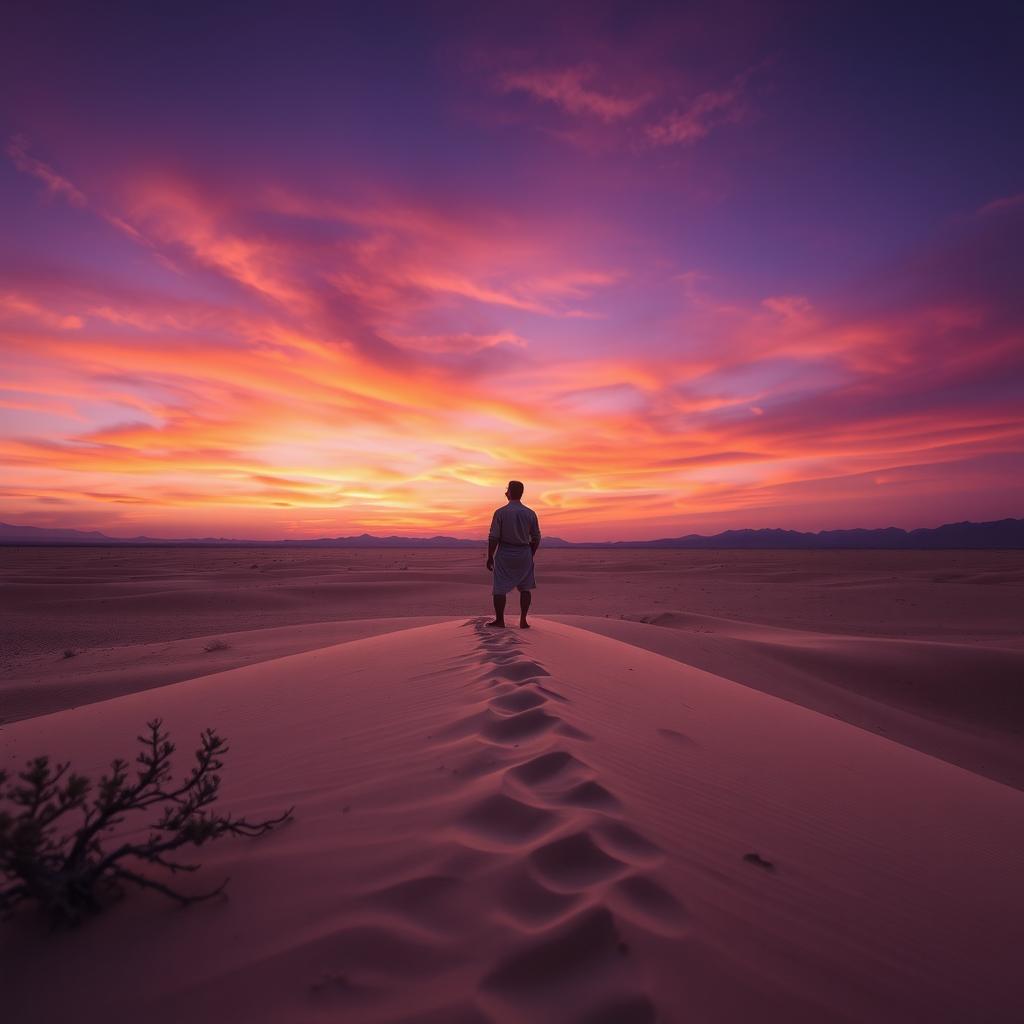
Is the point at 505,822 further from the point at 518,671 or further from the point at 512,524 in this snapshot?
the point at 512,524

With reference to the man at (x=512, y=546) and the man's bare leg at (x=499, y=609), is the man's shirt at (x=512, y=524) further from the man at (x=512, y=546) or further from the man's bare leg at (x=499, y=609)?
the man's bare leg at (x=499, y=609)

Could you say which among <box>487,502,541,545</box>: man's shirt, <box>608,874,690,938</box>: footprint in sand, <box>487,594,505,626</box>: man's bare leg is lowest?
<box>608,874,690,938</box>: footprint in sand

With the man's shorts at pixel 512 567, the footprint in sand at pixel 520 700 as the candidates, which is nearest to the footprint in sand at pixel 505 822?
the footprint in sand at pixel 520 700

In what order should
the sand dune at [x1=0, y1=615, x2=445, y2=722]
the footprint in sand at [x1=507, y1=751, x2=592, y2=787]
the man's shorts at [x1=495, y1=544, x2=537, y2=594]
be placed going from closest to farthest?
the footprint in sand at [x1=507, y1=751, x2=592, y2=787]
the sand dune at [x1=0, y1=615, x2=445, y2=722]
the man's shorts at [x1=495, y1=544, x2=537, y2=594]

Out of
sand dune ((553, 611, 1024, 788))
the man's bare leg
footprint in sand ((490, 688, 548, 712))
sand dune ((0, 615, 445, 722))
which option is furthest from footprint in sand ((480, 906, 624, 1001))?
sand dune ((0, 615, 445, 722))

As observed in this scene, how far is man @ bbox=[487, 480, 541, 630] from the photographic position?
25.3 ft

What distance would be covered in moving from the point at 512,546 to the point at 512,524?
1.07 ft

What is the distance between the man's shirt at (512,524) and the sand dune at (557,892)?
4.09 m

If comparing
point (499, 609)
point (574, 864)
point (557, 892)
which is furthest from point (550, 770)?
point (499, 609)

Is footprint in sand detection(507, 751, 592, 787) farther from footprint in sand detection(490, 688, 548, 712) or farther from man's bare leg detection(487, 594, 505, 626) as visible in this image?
man's bare leg detection(487, 594, 505, 626)

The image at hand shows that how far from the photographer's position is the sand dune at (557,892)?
1.39 metres

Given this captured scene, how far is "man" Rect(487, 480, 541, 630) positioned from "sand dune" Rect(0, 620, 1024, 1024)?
160 inches

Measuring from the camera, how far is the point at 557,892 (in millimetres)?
1674

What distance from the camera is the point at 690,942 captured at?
4.99 ft
